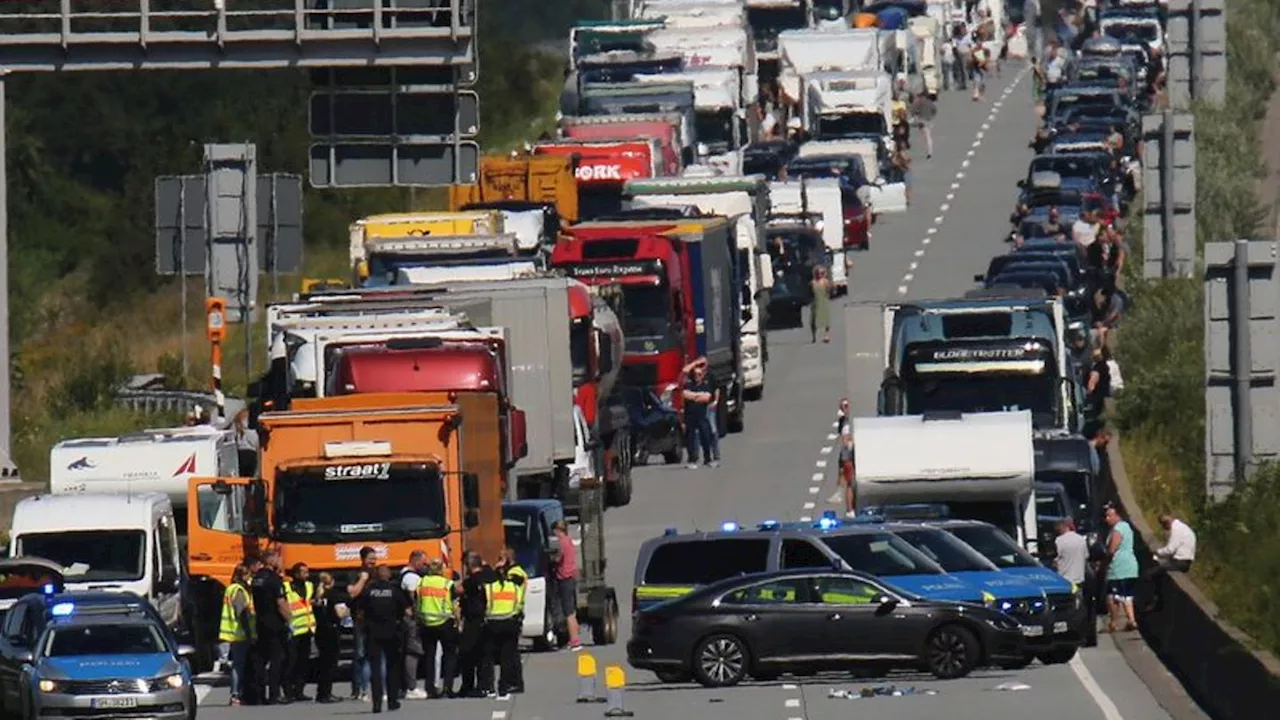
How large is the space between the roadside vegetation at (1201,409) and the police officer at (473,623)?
6.16 metres

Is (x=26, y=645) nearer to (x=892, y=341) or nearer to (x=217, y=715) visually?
(x=217, y=715)

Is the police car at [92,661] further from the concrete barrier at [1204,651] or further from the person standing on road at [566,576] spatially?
the concrete barrier at [1204,651]

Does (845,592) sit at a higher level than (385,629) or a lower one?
higher

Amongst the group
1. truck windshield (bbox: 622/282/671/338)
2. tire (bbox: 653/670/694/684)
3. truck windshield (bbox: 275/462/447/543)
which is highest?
truck windshield (bbox: 622/282/671/338)

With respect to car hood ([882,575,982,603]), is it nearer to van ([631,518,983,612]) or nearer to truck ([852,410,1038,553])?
van ([631,518,983,612])

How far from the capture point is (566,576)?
35750 millimetres

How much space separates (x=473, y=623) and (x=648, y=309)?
19.0 metres

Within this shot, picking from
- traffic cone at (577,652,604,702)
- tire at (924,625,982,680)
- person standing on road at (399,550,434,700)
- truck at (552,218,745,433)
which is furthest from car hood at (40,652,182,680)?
truck at (552,218,745,433)

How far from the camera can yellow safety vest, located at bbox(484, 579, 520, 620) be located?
31.7 m

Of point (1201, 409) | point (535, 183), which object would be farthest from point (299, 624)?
point (535, 183)

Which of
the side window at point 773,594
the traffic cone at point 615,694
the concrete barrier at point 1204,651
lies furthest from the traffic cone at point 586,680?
the concrete barrier at point 1204,651

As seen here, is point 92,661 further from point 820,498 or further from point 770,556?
point 820,498

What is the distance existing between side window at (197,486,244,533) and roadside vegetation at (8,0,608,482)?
15.1 meters

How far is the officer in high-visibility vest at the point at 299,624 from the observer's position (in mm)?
32094
